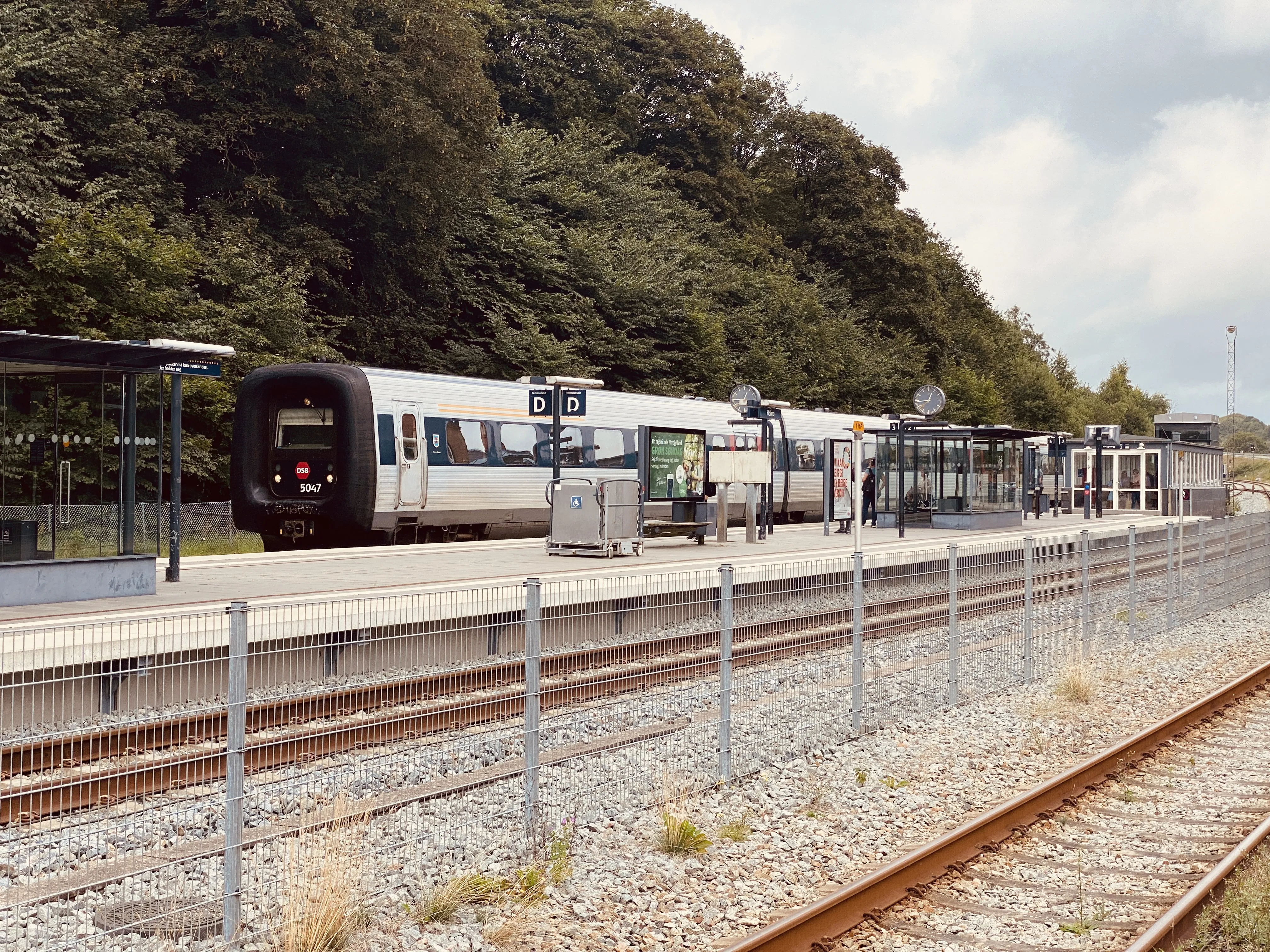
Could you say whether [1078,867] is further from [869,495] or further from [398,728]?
[869,495]

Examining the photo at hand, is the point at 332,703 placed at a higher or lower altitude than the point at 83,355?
lower

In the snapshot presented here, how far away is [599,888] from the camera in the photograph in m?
6.86

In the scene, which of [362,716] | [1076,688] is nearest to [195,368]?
[362,716]

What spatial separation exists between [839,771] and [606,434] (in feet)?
64.0

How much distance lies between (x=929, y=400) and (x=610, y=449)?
7.00 m

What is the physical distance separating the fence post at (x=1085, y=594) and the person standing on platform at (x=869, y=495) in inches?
657

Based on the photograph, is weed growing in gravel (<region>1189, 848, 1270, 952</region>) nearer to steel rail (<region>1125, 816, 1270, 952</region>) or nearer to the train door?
steel rail (<region>1125, 816, 1270, 952</region>)

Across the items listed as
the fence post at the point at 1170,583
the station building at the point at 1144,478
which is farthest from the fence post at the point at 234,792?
the station building at the point at 1144,478

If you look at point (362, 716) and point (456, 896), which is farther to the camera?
point (362, 716)

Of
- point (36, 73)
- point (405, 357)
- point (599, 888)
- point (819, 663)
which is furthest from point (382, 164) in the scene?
point (599, 888)

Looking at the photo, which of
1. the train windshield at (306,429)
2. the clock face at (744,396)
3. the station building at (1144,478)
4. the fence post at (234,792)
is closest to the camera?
the fence post at (234,792)

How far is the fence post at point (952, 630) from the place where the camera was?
1157 cm

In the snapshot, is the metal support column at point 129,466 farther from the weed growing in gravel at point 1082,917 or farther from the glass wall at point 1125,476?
the glass wall at point 1125,476

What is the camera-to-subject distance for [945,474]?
101 ft
